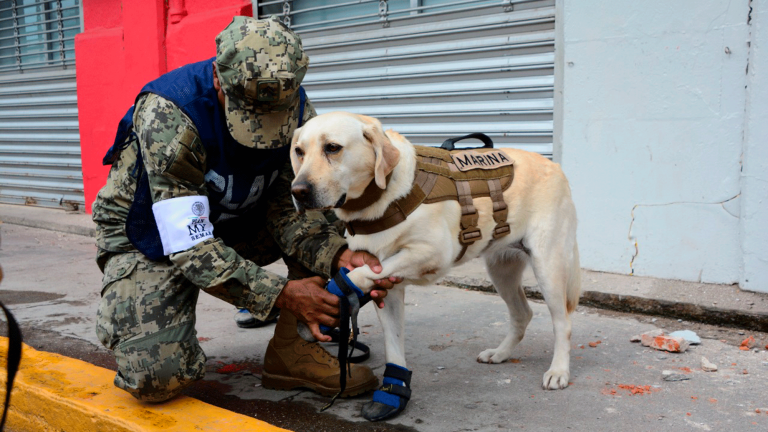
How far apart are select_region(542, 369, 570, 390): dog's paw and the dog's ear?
115cm

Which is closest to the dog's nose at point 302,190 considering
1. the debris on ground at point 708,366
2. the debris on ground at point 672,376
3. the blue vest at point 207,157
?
the blue vest at point 207,157

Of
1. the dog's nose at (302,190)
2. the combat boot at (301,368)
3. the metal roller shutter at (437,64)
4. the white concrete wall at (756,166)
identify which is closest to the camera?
the dog's nose at (302,190)

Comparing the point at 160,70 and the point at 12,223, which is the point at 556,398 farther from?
the point at 12,223

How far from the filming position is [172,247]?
8.34ft

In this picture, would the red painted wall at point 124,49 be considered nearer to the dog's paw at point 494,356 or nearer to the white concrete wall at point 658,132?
the white concrete wall at point 658,132

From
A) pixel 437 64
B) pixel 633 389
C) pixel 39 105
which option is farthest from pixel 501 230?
pixel 39 105

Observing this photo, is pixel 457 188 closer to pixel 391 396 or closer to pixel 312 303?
pixel 312 303

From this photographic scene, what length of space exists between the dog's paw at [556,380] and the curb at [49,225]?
5772mm

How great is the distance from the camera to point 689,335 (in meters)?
3.42

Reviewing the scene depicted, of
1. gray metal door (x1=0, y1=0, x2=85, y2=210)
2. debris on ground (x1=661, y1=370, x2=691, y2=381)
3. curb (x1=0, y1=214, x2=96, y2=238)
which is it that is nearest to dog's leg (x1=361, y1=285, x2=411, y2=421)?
debris on ground (x1=661, y1=370, x2=691, y2=381)

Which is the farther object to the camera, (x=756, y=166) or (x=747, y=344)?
(x=756, y=166)

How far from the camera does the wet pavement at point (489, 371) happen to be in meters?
2.57

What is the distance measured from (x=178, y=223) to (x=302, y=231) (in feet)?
2.19

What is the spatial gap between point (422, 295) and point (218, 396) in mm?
1879
